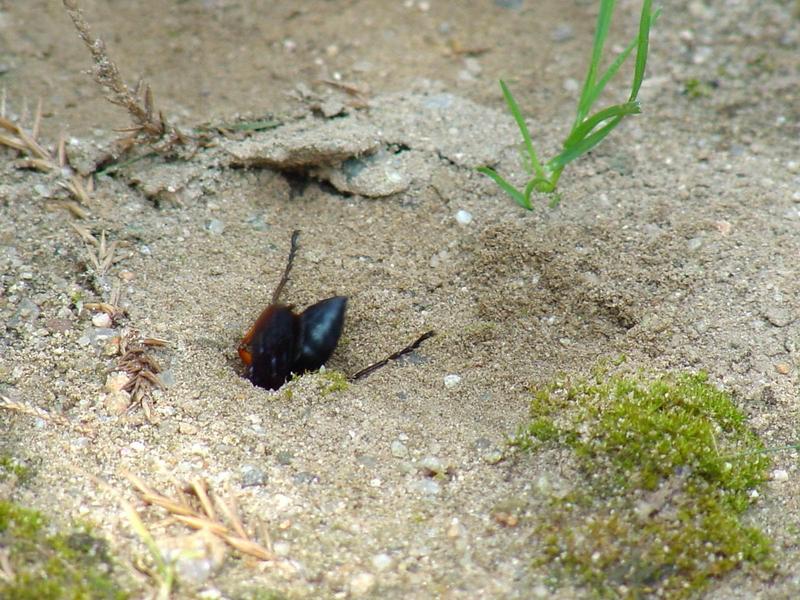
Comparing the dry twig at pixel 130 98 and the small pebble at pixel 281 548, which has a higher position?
the dry twig at pixel 130 98

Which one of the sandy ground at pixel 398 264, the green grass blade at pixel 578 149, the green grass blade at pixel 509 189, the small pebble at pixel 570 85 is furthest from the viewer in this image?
the small pebble at pixel 570 85

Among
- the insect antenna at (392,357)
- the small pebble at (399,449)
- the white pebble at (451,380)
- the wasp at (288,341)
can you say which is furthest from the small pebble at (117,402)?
the white pebble at (451,380)

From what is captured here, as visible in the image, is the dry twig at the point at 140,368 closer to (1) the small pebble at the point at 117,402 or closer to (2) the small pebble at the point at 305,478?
(1) the small pebble at the point at 117,402

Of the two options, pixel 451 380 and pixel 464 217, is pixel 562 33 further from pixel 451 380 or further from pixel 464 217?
pixel 451 380

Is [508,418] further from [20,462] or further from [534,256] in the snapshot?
[20,462]

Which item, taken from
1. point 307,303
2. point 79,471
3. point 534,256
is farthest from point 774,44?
Answer: point 79,471

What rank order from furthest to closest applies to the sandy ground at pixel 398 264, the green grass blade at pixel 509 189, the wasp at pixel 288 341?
the green grass blade at pixel 509 189 < the wasp at pixel 288 341 < the sandy ground at pixel 398 264

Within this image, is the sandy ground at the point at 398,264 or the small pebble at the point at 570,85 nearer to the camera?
the sandy ground at the point at 398,264

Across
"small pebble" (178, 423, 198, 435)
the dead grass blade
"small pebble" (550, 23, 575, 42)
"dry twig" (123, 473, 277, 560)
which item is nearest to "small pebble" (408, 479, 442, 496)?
"dry twig" (123, 473, 277, 560)
